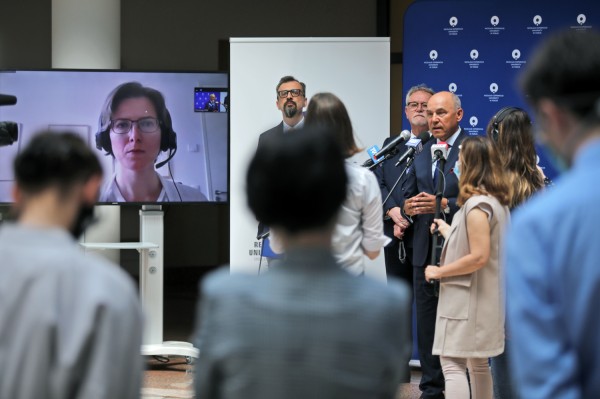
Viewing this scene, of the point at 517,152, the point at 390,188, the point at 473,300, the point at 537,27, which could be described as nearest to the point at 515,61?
the point at 537,27

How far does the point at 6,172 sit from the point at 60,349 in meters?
5.09

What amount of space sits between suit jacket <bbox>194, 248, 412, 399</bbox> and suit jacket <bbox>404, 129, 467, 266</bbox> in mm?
3634

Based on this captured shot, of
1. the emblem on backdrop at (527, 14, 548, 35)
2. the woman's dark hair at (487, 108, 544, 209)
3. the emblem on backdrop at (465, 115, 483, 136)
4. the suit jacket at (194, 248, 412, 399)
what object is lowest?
the suit jacket at (194, 248, 412, 399)

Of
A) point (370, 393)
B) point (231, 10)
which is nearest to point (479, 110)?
point (231, 10)

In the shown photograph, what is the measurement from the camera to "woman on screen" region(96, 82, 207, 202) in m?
6.55

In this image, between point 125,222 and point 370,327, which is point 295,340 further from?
point 125,222

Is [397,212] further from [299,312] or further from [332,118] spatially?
[299,312]

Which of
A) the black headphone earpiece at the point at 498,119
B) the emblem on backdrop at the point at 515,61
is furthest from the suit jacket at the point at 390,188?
the emblem on backdrop at the point at 515,61

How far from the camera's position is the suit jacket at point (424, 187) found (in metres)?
5.31

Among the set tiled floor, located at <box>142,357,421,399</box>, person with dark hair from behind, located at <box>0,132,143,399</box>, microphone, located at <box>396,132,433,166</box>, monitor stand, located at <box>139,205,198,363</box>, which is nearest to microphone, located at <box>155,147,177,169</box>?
monitor stand, located at <box>139,205,198,363</box>

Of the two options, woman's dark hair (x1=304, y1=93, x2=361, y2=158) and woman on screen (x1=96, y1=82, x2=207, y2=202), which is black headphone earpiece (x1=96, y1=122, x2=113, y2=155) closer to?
woman on screen (x1=96, y1=82, x2=207, y2=202)

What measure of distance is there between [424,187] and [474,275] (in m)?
1.15

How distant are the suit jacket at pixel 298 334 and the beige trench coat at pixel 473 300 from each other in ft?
8.65

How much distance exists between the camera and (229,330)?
1667mm
